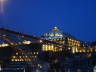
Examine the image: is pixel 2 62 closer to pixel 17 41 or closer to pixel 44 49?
pixel 44 49

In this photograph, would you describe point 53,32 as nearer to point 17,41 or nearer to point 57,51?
point 57,51

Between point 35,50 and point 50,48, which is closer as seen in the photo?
point 50,48

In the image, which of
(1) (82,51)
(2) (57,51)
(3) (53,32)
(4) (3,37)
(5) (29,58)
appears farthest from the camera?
(3) (53,32)

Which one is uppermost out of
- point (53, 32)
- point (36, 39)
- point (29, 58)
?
point (53, 32)

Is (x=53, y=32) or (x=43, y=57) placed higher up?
(x=53, y=32)

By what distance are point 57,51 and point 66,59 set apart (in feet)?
12.0

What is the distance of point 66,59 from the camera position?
88.8 meters

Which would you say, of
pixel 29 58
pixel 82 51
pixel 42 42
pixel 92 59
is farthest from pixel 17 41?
pixel 82 51

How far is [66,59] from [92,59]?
7.25 meters

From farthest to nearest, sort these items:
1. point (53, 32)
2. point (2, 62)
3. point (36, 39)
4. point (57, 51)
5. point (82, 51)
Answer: point (53, 32), point (82, 51), point (2, 62), point (57, 51), point (36, 39)

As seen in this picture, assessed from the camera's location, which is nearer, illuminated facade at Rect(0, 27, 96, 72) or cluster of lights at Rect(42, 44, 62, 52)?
illuminated facade at Rect(0, 27, 96, 72)

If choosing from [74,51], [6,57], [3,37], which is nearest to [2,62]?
[6,57]

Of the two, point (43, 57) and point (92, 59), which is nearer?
point (43, 57)

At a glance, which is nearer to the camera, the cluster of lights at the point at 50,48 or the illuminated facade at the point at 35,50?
the illuminated facade at the point at 35,50
